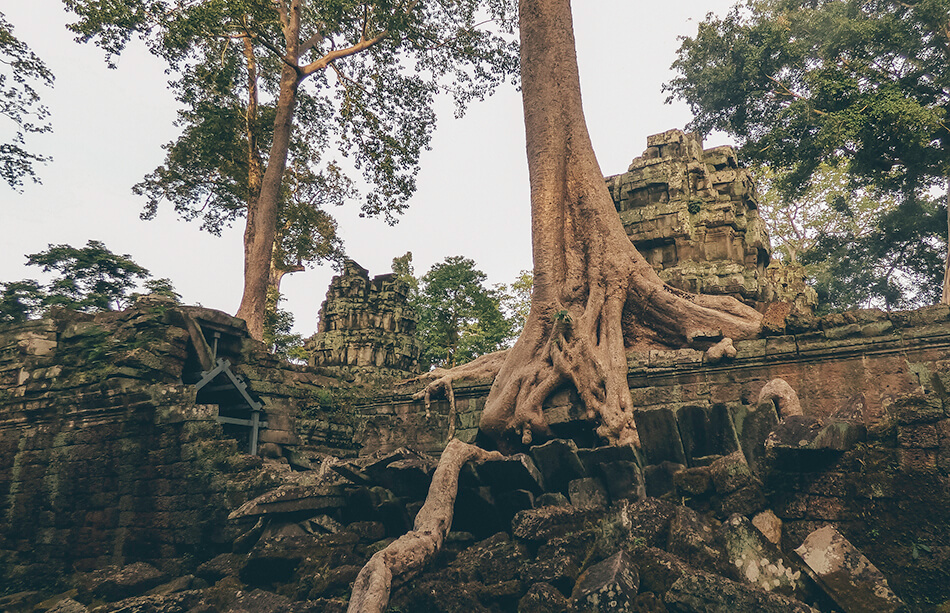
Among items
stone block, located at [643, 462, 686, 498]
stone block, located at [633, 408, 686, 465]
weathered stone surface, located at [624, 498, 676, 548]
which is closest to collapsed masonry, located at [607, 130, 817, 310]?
stone block, located at [633, 408, 686, 465]

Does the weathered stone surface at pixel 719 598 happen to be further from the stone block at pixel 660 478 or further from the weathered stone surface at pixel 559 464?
the weathered stone surface at pixel 559 464

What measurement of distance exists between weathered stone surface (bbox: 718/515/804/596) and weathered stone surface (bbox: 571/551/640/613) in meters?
0.57

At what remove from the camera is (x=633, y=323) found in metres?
7.04

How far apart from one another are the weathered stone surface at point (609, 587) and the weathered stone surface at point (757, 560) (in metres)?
0.57

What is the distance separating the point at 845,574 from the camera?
303cm

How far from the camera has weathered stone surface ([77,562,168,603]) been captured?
506cm

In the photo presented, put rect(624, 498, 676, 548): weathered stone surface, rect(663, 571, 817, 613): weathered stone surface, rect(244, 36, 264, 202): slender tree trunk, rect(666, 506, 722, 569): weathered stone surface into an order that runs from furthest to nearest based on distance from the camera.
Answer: rect(244, 36, 264, 202): slender tree trunk, rect(624, 498, 676, 548): weathered stone surface, rect(666, 506, 722, 569): weathered stone surface, rect(663, 571, 817, 613): weathered stone surface

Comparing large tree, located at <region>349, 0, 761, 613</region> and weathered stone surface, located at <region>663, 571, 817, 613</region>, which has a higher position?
large tree, located at <region>349, 0, 761, 613</region>

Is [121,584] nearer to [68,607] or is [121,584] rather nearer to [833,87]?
[68,607]

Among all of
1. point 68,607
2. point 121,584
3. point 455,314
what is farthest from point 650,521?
point 455,314

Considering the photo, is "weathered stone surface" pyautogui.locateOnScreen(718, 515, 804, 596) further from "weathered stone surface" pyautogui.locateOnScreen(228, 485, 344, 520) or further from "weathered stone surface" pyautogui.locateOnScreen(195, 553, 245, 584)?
"weathered stone surface" pyautogui.locateOnScreen(195, 553, 245, 584)

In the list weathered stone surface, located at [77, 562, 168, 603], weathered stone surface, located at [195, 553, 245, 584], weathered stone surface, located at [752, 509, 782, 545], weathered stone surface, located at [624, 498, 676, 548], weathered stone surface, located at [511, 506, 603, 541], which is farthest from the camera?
weathered stone surface, located at [77, 562, 168, 603]

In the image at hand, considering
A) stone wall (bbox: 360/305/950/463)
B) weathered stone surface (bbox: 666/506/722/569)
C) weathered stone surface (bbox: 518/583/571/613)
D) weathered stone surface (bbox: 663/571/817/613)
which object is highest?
stone wall (bbox: 360/305/950/463)

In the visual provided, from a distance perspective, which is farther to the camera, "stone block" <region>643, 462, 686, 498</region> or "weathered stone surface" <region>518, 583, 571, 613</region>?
"stone block" <region>643, 462, 686, 498</region>
